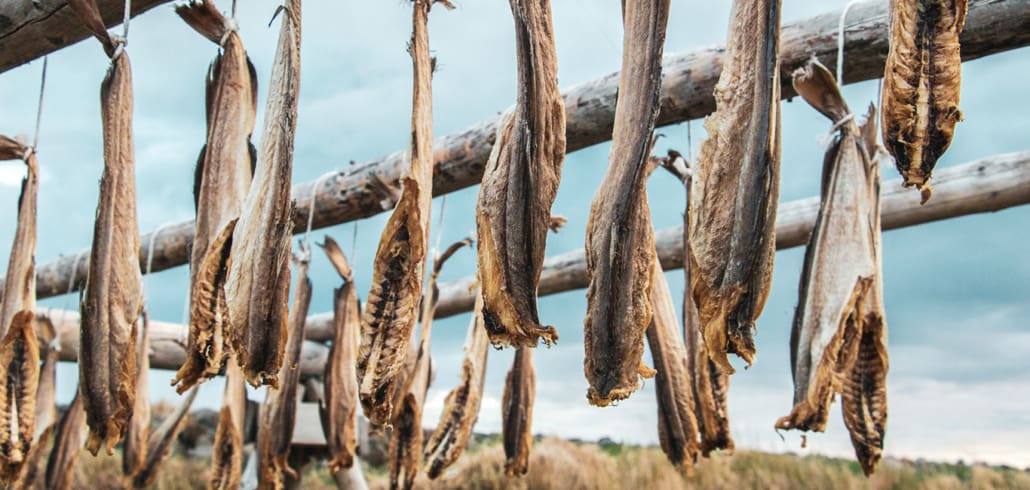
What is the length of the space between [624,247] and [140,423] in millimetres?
2494

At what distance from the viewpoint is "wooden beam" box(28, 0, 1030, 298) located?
207 centimetres

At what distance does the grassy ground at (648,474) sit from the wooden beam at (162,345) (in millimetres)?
943

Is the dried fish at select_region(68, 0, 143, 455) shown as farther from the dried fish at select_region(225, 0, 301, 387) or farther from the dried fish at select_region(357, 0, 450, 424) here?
the dried fish at select_region(357, 0, 450, 424)

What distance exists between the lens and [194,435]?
6.18 meters

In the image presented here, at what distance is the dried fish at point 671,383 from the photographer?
7.37 ft

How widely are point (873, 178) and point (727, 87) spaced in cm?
101

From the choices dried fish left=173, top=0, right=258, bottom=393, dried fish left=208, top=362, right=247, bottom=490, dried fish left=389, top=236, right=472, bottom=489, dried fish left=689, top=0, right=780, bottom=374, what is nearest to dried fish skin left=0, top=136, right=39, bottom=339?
dried fish left=208, top=362, right=247, bottom=490

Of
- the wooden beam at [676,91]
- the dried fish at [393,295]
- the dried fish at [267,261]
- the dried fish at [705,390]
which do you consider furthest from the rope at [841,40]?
the dried fish at [267,261]

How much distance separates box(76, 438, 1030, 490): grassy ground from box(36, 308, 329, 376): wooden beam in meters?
0.94

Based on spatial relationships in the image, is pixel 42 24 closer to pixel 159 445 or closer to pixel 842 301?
pixel 159 445

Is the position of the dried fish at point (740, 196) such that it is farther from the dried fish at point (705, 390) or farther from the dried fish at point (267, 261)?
the dried fish at point (705, 390)

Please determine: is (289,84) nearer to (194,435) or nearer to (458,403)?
(458,403)

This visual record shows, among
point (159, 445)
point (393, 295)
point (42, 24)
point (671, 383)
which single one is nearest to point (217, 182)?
point (393, 295)

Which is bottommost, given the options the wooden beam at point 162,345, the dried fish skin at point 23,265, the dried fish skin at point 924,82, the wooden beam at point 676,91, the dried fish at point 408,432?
the dried fish at point 408,432
